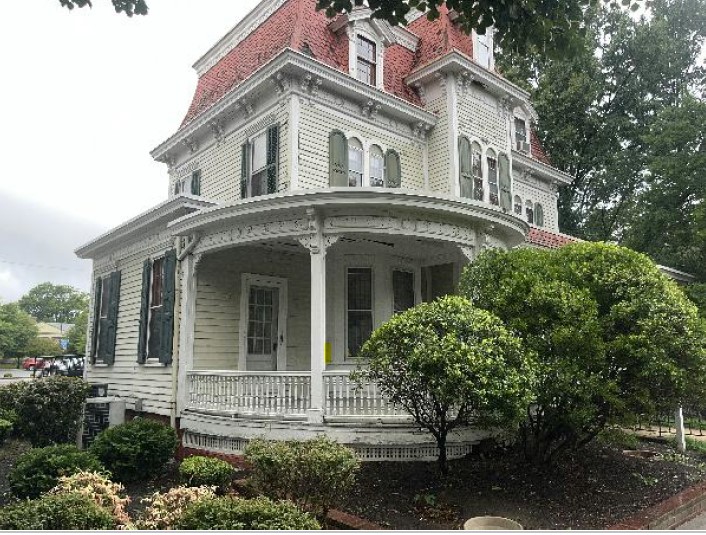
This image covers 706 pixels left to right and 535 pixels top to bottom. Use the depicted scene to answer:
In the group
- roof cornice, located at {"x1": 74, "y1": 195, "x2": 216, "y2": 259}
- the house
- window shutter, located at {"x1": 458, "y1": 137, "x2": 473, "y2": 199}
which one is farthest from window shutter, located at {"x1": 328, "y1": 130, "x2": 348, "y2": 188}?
window shutter, located at {"x1": 458, "y1": 137, "x2": 473, "y2": 199}

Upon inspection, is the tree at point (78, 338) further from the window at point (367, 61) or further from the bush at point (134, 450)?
A: the bush at point (134, 450)

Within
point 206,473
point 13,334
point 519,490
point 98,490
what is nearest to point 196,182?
point 206,473

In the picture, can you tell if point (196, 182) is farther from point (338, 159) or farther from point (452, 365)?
point (452, 365)

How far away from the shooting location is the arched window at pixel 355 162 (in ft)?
41.4

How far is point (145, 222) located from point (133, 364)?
3.08 m

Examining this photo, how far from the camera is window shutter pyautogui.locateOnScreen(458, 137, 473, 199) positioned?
13.8 metres

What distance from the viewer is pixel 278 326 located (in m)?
11.9

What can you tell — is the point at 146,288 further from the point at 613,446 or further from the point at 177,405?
the point at 613,446

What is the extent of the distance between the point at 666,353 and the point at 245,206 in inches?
251

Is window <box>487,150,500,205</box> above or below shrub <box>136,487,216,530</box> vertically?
above

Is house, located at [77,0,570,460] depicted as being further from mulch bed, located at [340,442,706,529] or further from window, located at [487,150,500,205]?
mulch bed, located at [340,442,706,529]

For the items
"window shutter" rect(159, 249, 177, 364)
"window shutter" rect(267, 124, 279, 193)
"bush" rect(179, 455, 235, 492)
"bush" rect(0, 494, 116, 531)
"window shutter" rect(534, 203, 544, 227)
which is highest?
"window shutter" rect(534, 203, 544, 227)

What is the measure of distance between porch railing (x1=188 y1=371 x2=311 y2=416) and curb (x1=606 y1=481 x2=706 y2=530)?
172 inches

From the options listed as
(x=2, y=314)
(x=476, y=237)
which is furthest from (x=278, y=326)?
(x=2, y=314)
